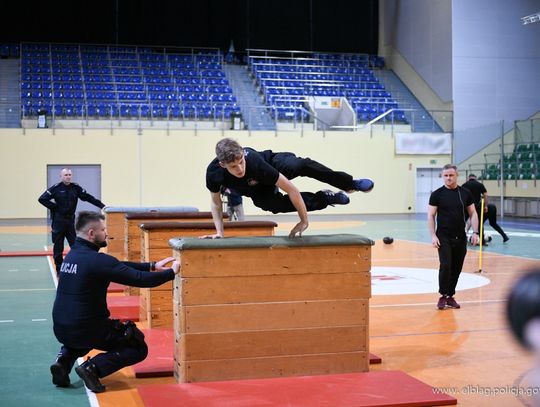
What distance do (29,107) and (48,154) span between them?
6.99 ft

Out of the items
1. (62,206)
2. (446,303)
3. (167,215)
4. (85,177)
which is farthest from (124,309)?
(85,177)

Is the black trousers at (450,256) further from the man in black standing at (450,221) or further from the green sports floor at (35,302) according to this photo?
the green sports floor at (35,302)

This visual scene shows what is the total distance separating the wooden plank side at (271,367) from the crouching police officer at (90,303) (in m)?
0.60

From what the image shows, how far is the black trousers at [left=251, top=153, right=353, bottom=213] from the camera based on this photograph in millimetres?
6395

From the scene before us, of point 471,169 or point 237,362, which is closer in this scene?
point 237,362

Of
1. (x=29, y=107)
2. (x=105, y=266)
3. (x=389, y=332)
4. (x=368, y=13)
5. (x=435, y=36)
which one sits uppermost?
(x=368, y=13)

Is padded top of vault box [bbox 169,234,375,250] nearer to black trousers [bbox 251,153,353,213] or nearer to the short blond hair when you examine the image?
black trousers [bbox 251,153,353,213]

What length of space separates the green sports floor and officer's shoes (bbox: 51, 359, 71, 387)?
2.1 inches

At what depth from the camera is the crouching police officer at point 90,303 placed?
5.73m

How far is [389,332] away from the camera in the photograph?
320 inches

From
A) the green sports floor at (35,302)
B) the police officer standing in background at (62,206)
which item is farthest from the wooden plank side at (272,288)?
the police officer standing in background at (62,206)

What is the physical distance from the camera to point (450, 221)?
30.1 feet

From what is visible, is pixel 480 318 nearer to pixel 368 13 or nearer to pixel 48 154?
pixel 48 154

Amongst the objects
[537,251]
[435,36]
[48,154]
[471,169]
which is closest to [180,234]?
[537,251]
